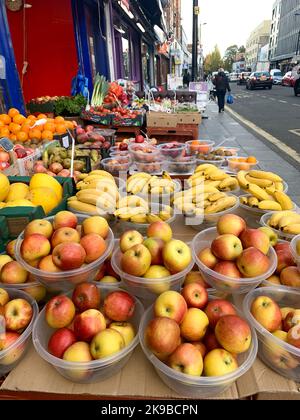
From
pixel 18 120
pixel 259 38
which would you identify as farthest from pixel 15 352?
pixel 259 38

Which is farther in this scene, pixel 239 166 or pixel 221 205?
pixel 239 166

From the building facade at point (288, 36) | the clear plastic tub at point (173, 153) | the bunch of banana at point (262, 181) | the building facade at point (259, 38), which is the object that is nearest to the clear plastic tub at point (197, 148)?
the clear plastic tub at point (173, 153)

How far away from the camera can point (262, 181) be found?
247 cm

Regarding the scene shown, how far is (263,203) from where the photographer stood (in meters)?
2.15

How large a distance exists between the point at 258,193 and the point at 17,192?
70.6 inches

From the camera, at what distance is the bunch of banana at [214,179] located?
2512 mm

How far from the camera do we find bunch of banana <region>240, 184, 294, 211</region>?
2.14 metres

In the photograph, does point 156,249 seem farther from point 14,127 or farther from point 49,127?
point 14,127

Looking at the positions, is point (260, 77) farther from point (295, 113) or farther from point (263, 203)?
point (263, 203)

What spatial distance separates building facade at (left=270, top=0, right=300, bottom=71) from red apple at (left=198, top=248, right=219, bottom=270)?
206ft

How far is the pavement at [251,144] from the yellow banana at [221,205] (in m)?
1.74

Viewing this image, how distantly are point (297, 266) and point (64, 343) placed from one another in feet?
3.81

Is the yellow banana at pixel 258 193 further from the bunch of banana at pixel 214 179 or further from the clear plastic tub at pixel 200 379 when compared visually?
the clear plastic tub at pixel 200 379
